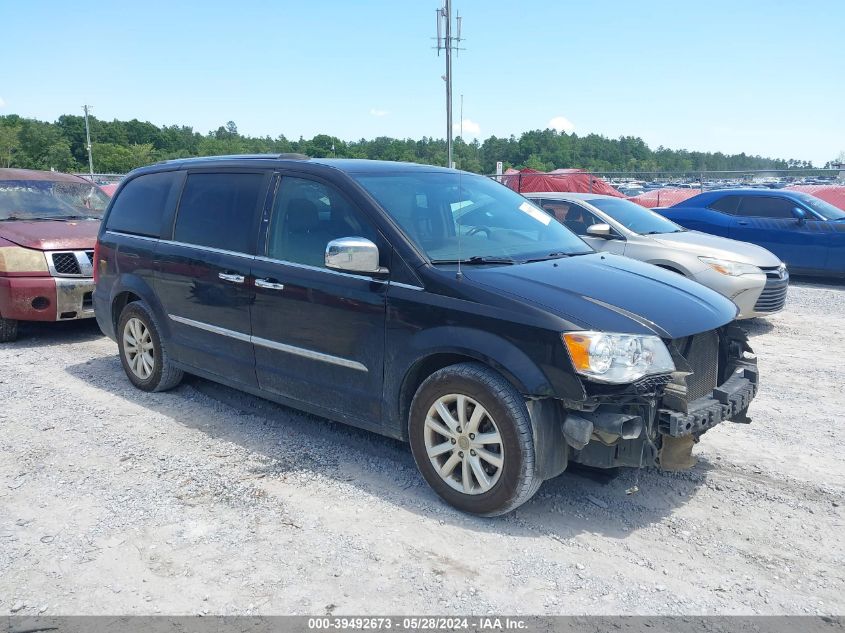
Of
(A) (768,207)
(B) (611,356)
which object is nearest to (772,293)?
(A) (768,207)

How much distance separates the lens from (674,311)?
3.76m

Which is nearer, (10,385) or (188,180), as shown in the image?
(188,180)

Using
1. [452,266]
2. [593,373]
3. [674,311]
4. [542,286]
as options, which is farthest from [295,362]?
[674,311]

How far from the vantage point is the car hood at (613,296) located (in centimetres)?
353

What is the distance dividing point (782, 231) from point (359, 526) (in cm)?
1051

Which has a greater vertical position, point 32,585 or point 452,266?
point 452,266

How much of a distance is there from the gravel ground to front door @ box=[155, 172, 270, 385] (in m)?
0.53

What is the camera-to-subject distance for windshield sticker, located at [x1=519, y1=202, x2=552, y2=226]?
5.02m

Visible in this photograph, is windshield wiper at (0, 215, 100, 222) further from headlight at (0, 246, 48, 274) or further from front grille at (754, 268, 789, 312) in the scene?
front grille at (754, 268, 789, 312)

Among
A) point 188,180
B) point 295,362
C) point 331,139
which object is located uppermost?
point 331,139

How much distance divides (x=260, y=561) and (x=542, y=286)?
1.97m

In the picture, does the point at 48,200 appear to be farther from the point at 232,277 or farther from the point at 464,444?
the point at 464,444

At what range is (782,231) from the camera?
11719mm

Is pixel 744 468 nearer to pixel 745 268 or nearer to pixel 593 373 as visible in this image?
pixel 593 373
